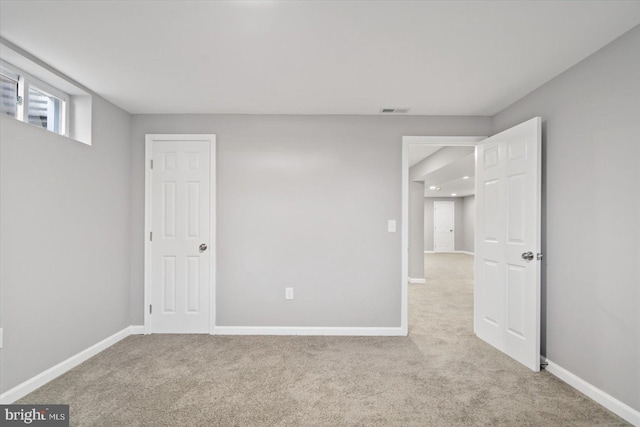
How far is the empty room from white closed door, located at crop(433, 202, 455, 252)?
9628 mm

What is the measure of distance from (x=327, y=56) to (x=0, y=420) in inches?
126

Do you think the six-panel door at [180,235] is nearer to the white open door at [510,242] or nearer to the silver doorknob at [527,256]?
the white open door at [510,242]

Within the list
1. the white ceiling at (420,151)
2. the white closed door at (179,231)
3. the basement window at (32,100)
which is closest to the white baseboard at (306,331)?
the white closed door at (179,231)

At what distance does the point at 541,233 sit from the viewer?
8.59 ft

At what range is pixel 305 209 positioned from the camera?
133 inches

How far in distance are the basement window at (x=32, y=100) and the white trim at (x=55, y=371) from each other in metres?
1.93

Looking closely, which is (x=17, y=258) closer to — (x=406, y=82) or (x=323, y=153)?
(x=323, y=153)

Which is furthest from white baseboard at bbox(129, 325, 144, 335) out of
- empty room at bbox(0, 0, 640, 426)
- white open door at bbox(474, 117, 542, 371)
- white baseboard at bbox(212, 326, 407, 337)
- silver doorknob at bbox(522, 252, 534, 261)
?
silver doorknob at bbox(522, 252, 534, 261)

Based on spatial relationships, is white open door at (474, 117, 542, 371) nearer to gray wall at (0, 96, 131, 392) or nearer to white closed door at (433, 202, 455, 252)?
gray wall at (0, 96, 131, 392)

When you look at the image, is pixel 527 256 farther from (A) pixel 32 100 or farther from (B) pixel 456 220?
(B) pixel 456 220

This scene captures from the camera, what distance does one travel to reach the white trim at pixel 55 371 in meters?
2.03

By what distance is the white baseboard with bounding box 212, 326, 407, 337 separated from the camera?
3.32 meters

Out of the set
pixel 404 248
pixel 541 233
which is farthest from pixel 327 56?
pixel 541 233

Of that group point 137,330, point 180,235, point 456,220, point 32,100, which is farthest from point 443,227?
point 32,100
